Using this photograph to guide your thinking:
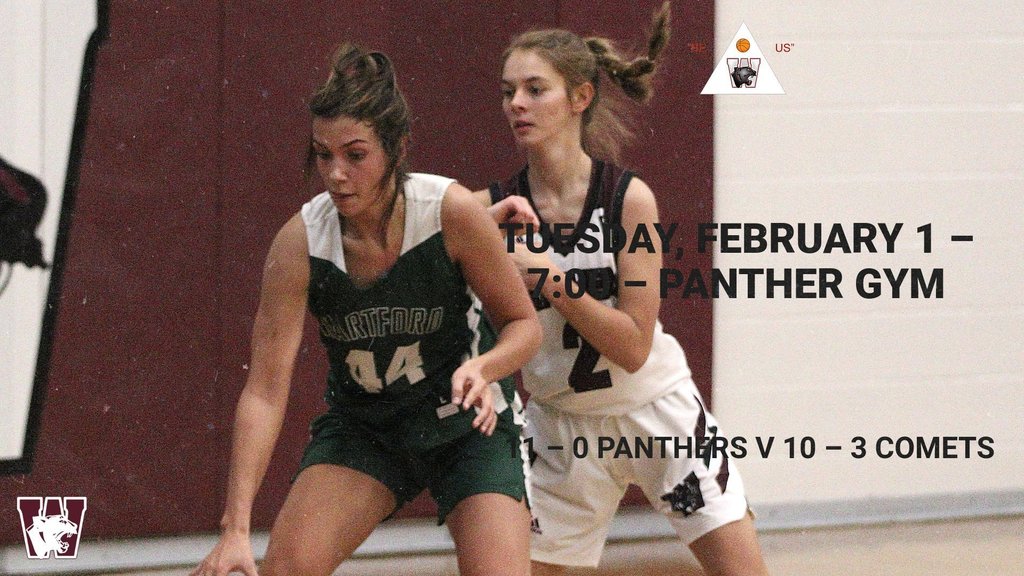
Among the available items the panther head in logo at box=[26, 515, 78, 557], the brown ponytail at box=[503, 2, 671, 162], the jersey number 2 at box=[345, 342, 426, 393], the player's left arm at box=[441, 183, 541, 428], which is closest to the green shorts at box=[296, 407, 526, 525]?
the jersey number 2 at box=[345, 342, 426, 393]

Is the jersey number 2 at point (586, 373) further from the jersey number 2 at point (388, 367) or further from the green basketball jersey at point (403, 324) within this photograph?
the jersey number 2 at point (388, 367)

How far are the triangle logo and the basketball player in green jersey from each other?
229 centimetres

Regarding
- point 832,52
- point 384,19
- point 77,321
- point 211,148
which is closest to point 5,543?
point 77,321

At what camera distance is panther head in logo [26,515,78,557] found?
4957 millimetres

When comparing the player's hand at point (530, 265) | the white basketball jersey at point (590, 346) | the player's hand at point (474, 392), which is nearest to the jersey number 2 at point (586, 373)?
the white basketball jersey at point (590, 346)

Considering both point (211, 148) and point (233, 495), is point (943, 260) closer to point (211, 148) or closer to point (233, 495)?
point (211, 148)

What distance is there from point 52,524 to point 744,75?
279 cm

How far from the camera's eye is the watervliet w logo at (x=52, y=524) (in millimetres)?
4953

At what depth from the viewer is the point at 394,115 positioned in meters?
3.39

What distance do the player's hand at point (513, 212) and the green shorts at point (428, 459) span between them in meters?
0.43

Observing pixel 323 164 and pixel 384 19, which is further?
pixel 384 19

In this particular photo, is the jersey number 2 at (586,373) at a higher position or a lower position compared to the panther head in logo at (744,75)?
lower

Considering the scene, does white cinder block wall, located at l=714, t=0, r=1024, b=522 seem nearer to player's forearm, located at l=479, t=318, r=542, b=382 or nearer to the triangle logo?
the triangle logo

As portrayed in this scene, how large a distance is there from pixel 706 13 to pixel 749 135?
0.46 meters
